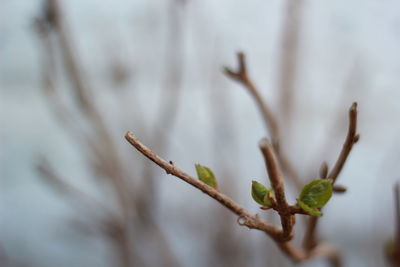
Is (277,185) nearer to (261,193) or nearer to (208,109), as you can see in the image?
(261,193)

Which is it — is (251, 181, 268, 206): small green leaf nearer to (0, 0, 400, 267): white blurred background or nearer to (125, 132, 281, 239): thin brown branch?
(125, 132, 281, 239): thin brown branch

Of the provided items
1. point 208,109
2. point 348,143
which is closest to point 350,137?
point 348,143

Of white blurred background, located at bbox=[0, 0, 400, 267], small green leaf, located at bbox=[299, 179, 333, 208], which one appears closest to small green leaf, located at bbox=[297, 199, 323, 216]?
small green leaf, located at bbox=[299, 179, 333, 208]

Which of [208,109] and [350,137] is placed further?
[208,109]

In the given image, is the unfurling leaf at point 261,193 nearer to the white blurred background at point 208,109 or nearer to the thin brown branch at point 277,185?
the thin brown branch at point 277,185

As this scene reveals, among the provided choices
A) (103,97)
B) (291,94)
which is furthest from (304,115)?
(103,97)
